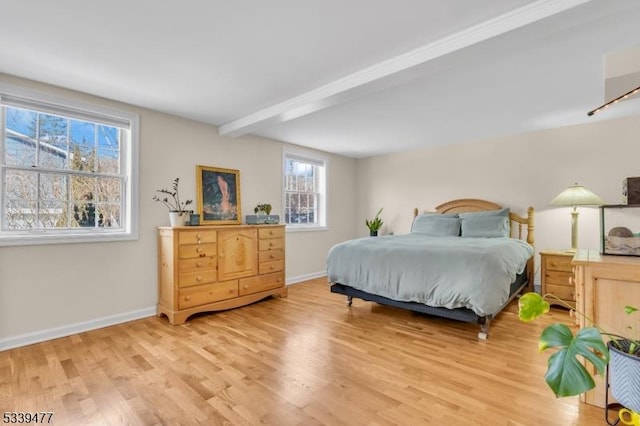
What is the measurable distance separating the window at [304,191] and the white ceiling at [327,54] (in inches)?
62.3

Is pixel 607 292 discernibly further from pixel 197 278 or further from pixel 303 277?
pixel 303 277

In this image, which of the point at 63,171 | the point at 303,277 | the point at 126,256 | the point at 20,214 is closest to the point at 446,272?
the point at 303,277

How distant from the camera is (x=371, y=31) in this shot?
1.97 m

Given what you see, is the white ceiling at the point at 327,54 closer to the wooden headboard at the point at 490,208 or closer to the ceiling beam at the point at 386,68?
the ceiling beam at the point at 386,68

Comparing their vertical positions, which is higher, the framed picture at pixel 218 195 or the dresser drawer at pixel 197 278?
the framed picture at pixel 218 195

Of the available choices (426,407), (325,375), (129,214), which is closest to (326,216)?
(129,214)

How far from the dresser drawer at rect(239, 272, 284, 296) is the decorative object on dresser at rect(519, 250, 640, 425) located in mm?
3037

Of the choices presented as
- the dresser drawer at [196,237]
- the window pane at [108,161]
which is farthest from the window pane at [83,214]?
the dresser drawer at [196,237]

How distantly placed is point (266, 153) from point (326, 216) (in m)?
1.67

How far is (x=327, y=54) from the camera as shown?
2.26 meters

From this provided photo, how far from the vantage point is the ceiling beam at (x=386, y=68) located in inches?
66.4

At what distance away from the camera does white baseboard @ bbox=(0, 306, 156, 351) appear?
2564 millimetres

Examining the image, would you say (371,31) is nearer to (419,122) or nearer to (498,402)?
(419,122)

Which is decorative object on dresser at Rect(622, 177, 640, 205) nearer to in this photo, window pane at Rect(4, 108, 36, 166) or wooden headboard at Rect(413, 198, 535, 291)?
wooden headboard at Rect(413, 198, 535, 291)
